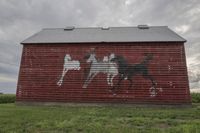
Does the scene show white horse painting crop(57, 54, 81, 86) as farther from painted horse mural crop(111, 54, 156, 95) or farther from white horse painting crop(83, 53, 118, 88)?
painted horse mural crop(111, 54, 156, 95)

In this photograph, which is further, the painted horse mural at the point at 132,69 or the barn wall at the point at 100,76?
the painted horse mural at the point at 132,69

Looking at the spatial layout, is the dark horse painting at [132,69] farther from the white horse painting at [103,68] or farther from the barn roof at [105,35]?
the barn roof at [105,35]

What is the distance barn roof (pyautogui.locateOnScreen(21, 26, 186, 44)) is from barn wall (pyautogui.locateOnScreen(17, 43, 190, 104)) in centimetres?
51

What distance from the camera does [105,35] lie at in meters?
20.0

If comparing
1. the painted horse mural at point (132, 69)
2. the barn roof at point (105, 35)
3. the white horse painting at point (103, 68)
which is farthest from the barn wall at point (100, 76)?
the barn roof at point (105, 35)

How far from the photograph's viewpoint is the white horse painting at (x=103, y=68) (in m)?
17.7

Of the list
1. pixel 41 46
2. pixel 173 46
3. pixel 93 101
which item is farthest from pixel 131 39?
pixel 41 46

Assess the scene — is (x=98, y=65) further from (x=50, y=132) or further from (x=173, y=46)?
(x=50, y=132)

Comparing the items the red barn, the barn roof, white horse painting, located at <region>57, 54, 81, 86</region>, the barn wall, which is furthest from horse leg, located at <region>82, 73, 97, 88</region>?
the barn roof

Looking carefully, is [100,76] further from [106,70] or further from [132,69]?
[132,69]

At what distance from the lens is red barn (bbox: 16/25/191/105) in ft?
56.2

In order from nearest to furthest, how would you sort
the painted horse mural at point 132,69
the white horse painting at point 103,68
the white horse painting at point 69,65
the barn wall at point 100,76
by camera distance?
1. the barn wall at point 100,76
2. the painted horse mural at point 132,69
3. the white horse painting at point 103,68
4. the white horse painting at point 69,65

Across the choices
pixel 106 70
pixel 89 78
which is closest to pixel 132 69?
pixel 106 70

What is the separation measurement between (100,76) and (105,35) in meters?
4.34
